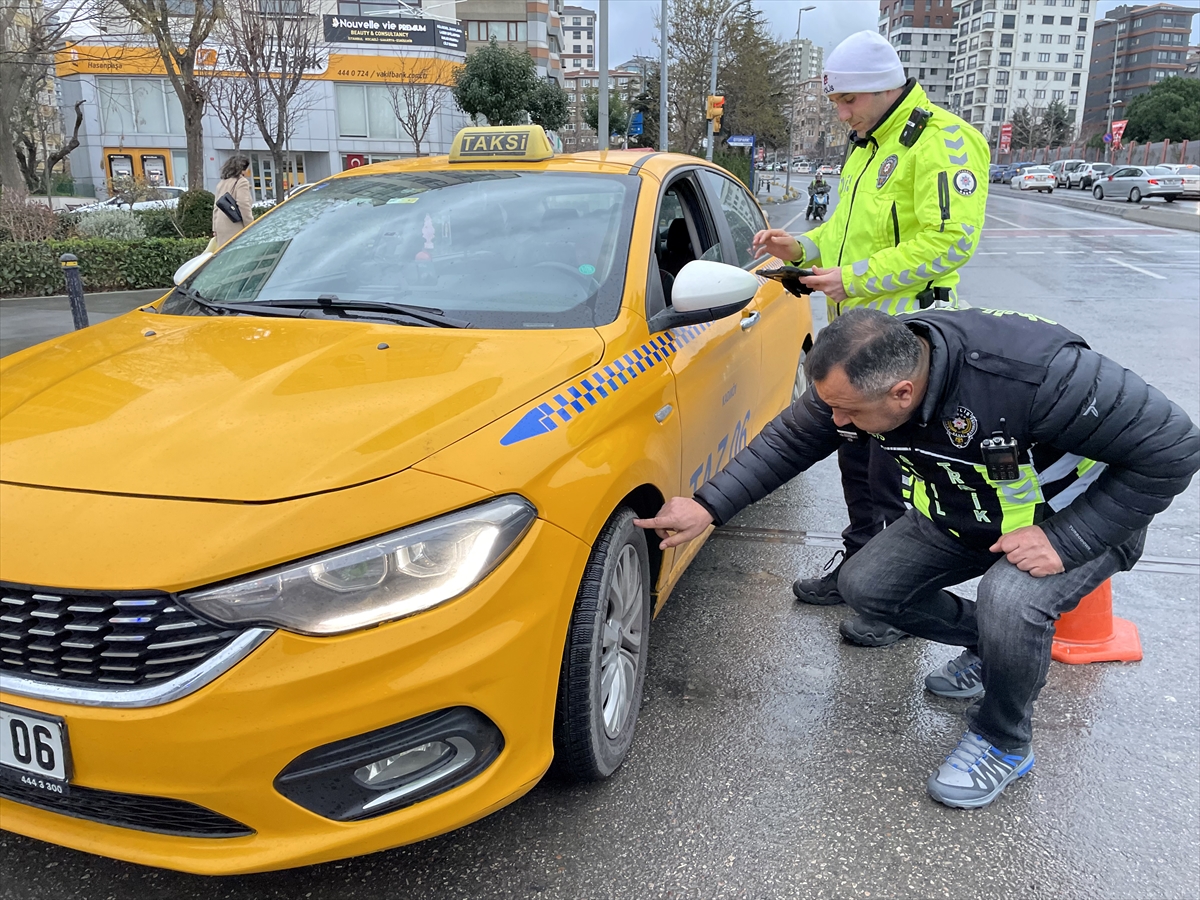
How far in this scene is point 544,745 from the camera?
1.96 m

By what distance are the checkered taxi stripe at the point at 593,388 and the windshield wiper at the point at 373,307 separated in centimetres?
44

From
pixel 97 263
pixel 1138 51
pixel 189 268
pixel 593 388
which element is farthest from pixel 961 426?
pixel 1138 51

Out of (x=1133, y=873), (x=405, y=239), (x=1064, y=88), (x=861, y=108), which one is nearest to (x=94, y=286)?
(x=405, y=239)

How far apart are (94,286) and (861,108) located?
475 inches

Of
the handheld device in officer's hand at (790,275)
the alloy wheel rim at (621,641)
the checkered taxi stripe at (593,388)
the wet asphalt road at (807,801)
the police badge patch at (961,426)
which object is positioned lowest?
the wet asphalt road at (807,801)

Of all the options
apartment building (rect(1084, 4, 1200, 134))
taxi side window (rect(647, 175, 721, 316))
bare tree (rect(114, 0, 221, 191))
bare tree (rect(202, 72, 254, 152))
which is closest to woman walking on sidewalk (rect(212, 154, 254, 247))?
taxi side window (rect(647, 175, 721, 316))

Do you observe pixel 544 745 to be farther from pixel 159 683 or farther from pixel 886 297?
pixel 886 297

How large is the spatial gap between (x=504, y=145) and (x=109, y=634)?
7.81 feet

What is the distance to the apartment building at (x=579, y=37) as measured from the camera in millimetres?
149375

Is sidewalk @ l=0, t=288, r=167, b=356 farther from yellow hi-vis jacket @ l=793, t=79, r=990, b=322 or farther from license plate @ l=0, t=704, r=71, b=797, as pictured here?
license plate @ l=0, t=704, r=71, b=797

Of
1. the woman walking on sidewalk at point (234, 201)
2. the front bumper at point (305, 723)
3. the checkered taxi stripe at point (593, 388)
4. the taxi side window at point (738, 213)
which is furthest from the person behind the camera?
the woman walking on sidewalk at point (234, 201)

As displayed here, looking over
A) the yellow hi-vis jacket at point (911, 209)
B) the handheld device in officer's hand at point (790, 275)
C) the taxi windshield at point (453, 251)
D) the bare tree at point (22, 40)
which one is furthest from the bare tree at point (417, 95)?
the yellow hi-vis jacket at point (911, 209)

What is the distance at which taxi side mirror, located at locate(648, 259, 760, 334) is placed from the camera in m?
2.60

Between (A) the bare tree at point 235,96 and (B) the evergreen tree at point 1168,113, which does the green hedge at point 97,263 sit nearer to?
(A) the bare tree at point 235,96
